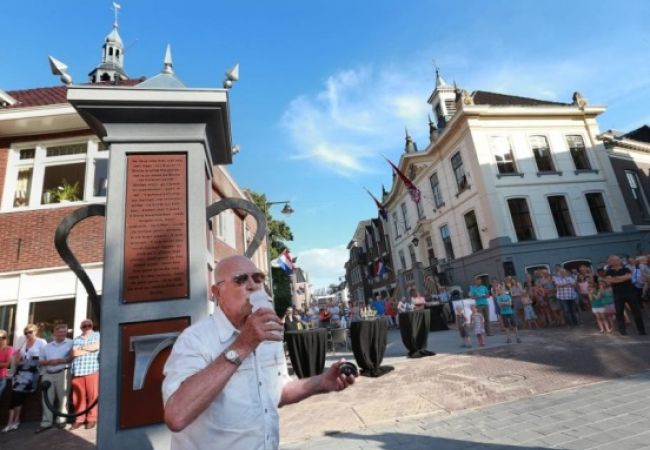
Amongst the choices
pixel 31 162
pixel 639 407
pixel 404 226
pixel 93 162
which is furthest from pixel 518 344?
pixel 404 226

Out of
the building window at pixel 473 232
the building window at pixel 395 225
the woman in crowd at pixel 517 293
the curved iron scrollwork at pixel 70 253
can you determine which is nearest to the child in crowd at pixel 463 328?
the woman in crowd at pixel 517 293

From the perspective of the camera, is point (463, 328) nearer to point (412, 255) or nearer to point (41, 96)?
point (41, 96)

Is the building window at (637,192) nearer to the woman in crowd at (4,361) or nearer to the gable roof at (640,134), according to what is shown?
the gable roof at (640,134)

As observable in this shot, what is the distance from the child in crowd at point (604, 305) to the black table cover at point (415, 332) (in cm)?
503

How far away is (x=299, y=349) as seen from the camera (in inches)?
326

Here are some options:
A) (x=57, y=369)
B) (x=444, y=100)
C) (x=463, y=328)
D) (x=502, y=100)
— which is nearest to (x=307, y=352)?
(x=463, y=328)

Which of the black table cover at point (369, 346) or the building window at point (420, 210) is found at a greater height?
the building window at point (420, 210)

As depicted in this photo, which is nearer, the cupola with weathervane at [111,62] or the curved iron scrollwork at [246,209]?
the curved iron scrollwork at [246,209]

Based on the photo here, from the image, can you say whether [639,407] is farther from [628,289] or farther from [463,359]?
[628,289]

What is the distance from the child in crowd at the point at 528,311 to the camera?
1241 cm

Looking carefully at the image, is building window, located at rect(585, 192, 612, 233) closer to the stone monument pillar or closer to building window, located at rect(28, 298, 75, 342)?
the stone monument pillar

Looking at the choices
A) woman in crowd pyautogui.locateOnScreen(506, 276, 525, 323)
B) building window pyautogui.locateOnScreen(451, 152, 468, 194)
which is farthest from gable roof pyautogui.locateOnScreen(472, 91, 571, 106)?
woman in crowd pyautogui.locateOnScreen(506, 276, 525, 323)

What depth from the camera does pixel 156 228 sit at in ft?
11.4

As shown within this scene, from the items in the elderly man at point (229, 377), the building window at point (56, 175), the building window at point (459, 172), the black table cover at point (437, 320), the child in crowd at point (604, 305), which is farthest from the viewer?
the building window at point (459, 172)
